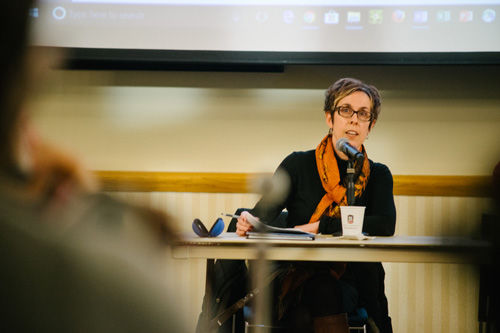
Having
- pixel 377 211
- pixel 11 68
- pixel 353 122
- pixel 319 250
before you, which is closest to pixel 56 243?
pixel 11 68

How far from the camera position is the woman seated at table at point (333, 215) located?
189cm

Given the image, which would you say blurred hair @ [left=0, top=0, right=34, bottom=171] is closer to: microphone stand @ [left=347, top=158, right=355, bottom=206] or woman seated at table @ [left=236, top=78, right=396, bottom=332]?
woman seated at table @ [left=236, top=78, right=396, bottom=332]

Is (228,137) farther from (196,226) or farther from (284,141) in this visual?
(196,226)

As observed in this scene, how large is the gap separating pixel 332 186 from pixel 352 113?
356mm

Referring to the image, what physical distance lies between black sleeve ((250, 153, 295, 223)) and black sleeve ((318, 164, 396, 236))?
0.24 meters

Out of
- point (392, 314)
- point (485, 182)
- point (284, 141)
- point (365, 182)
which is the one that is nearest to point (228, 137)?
point (284, 141)

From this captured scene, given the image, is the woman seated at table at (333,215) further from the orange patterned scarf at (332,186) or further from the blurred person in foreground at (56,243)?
the blurred person in foreground at (56,243)

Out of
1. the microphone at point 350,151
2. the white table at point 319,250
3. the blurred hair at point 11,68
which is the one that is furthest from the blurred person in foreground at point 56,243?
the microphone at point 350,151

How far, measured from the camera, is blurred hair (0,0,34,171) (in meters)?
0.31

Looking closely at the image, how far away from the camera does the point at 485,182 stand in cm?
52

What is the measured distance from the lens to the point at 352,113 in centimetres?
240

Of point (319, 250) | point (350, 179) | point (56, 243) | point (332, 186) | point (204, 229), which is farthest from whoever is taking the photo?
point (332, 186)

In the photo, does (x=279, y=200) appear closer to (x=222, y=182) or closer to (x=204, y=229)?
(x=204, y=229)

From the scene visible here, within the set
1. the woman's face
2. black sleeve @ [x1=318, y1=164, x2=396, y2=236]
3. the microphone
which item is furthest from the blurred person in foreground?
the woman's face
